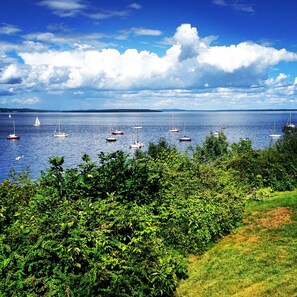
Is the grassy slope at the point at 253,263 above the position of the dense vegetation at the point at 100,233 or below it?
below

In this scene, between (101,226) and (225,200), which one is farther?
(225,200)

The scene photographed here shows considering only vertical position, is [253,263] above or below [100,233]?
below

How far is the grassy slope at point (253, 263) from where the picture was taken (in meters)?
11.4

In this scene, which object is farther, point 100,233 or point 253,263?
point 253,263

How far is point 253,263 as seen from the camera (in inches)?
509

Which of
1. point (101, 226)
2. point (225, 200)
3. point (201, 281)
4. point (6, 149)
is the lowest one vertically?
point (6, 149)

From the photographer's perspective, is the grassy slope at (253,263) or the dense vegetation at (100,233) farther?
the grassy slope at (253,263)

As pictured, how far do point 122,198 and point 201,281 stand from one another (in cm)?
384

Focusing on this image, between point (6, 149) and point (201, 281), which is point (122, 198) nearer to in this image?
point (201, 281)

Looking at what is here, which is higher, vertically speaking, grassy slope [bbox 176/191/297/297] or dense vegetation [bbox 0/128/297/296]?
dense vegetation [bbox 0/128/297/296]

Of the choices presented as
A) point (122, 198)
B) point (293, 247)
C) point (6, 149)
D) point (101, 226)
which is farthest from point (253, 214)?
point (6, 149)

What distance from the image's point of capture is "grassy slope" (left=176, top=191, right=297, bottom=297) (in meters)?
11.4

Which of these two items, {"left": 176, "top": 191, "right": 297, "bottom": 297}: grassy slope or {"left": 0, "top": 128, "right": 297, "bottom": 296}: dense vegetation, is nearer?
{"left": 0, "top": 128, "right": 297, "bottom": 296}: dense vegetation

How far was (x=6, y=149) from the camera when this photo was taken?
11188cm
